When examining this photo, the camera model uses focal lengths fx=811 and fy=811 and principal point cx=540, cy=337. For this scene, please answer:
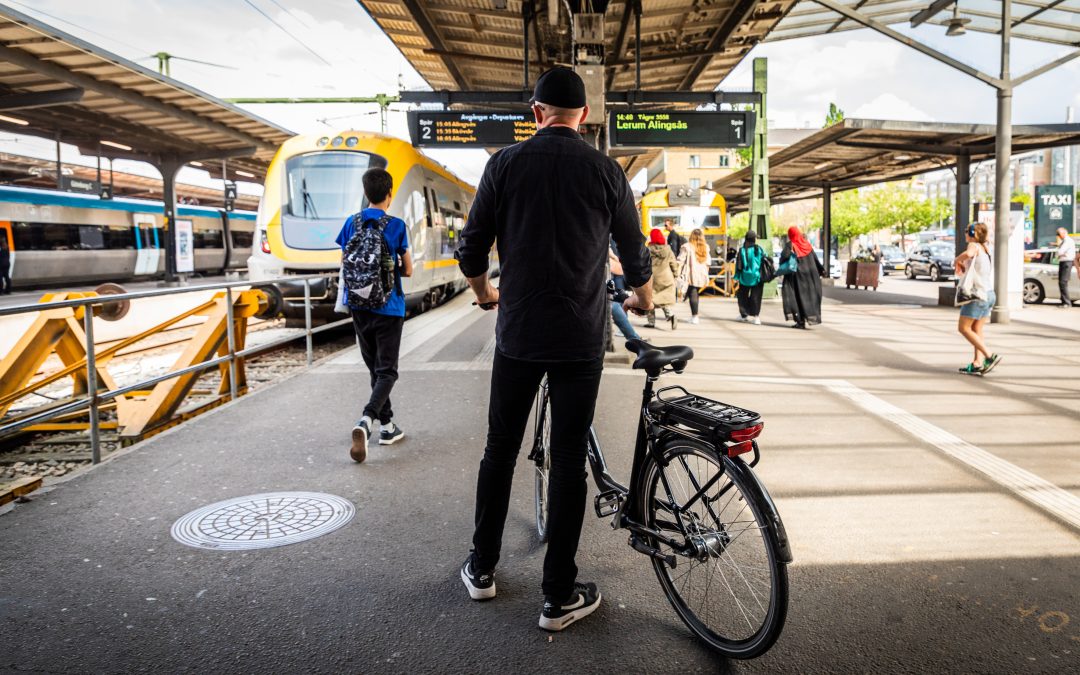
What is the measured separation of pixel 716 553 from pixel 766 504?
1.13 feet

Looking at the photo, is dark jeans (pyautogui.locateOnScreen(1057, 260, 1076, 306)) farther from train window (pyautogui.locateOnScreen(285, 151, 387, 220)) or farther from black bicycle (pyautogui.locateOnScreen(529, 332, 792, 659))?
black bicycle (pyautogui.locateOnScreen(529, 332, 792, 659))

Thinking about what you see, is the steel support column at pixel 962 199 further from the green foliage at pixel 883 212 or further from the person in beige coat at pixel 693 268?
the green foliage at pixel 883 212

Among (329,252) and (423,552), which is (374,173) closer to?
(423,552)

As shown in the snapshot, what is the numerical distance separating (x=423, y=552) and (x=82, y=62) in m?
14.6

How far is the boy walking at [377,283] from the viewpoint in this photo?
5246mm

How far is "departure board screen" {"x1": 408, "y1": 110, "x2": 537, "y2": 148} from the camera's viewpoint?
13.1m

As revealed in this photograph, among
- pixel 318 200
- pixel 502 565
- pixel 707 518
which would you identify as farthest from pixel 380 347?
pixel 318 200

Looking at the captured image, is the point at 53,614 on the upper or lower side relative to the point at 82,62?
lower

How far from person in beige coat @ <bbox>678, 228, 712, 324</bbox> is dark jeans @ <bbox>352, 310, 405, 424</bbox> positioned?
9.80m

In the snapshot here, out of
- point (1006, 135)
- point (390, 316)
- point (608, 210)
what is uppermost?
point (1006, 135)

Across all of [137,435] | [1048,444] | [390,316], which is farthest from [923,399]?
[137,435]

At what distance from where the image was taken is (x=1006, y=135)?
13.7m

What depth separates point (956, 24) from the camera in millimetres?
13711

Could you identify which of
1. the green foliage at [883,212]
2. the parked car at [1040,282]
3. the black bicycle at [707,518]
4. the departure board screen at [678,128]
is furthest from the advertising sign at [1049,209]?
the green foliage at [883,212]
